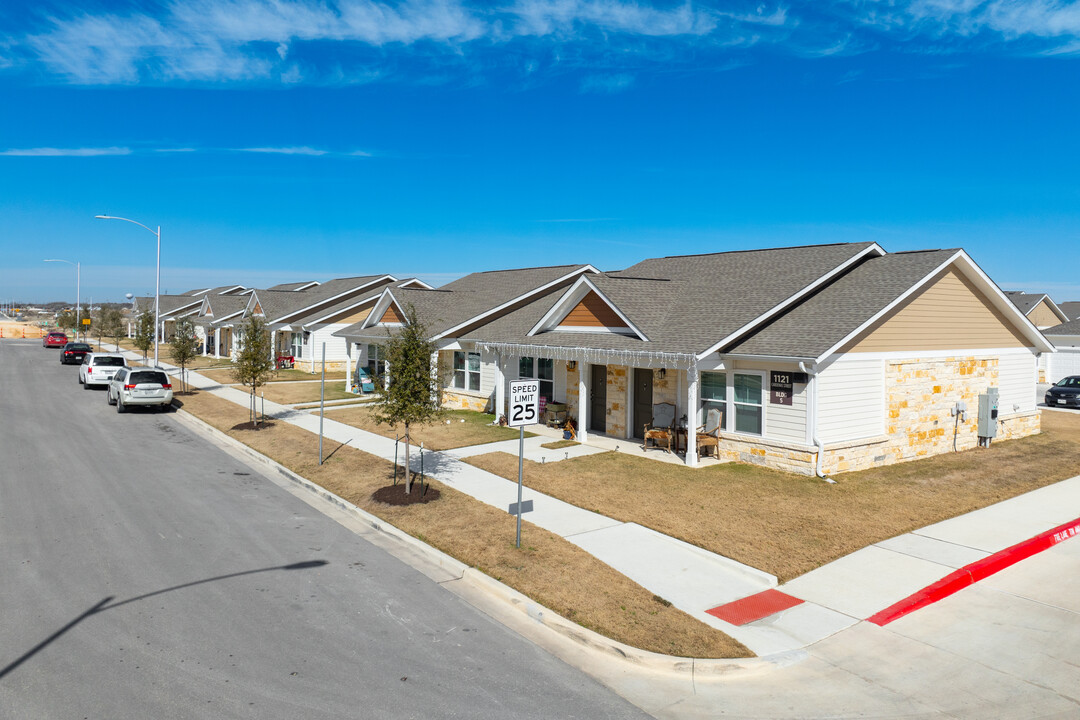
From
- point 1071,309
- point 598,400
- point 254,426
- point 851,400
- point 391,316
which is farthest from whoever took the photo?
point 1071,309

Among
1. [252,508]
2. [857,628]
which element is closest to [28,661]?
[252,508]

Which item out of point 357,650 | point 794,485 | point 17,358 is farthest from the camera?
point 17,358

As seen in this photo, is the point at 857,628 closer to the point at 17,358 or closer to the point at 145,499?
the point at 145,499

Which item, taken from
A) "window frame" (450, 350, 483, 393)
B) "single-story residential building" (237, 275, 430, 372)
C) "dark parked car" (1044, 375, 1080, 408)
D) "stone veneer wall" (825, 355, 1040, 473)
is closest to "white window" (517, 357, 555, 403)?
"window frame" (450, 350, 483, 393)

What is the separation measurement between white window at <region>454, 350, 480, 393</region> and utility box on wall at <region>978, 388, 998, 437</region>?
16.3 metres

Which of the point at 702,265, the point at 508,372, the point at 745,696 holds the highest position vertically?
the point at 702,265

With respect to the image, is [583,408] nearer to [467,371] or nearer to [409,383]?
[409,383]

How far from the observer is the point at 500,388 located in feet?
74.7

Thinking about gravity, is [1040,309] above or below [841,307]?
above

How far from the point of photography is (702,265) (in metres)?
23.8

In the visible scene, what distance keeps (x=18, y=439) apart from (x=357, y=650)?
1673 cm

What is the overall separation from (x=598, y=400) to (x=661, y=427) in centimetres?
304

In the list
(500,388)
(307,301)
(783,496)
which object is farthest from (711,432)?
(307,301)

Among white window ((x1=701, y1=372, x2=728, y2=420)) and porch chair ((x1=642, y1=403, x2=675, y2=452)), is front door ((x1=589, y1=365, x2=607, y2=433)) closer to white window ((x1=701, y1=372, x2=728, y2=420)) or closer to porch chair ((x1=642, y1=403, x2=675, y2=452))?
porch chair ((x1=642, y1=403, x2=675, y2=452))
